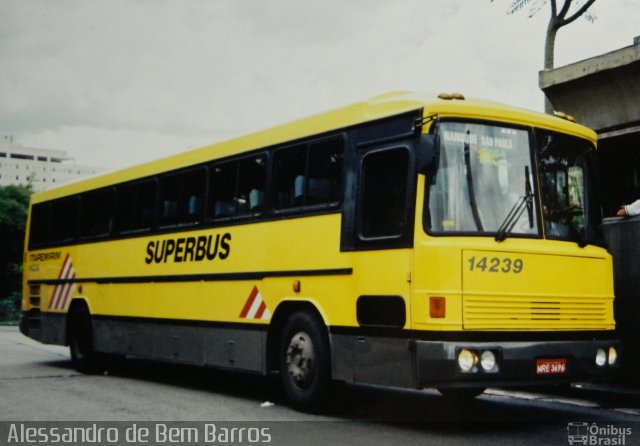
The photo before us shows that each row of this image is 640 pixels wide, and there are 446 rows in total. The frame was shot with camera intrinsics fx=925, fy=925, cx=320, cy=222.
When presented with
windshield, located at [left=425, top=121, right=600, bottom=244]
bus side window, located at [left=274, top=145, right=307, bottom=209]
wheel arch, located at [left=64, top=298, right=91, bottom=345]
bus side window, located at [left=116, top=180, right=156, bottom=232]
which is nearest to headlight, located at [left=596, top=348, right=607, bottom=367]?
windshield, located at [left=425, top=121, right=600, bottom=244]

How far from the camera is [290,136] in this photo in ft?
34.5

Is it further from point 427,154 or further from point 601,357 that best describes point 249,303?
point 601,357

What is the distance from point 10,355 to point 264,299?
9899 mm

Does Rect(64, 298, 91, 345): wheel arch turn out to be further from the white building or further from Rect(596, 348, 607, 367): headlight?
the white building

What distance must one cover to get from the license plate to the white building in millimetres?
164087

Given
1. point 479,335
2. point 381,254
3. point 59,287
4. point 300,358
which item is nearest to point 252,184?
point 300,358

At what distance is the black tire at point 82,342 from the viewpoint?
585 inches

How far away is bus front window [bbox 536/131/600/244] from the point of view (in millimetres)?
8859

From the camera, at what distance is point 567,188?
9.16 metres

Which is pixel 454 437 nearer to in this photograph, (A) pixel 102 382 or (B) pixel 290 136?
(B) pixel 290 136

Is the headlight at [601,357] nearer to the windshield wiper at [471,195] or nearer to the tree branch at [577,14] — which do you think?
the windshield wiper at [471,195]

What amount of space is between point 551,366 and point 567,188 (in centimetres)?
184

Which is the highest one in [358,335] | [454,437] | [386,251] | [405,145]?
[405,145]

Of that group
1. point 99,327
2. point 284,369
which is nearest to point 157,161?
point 99,327
